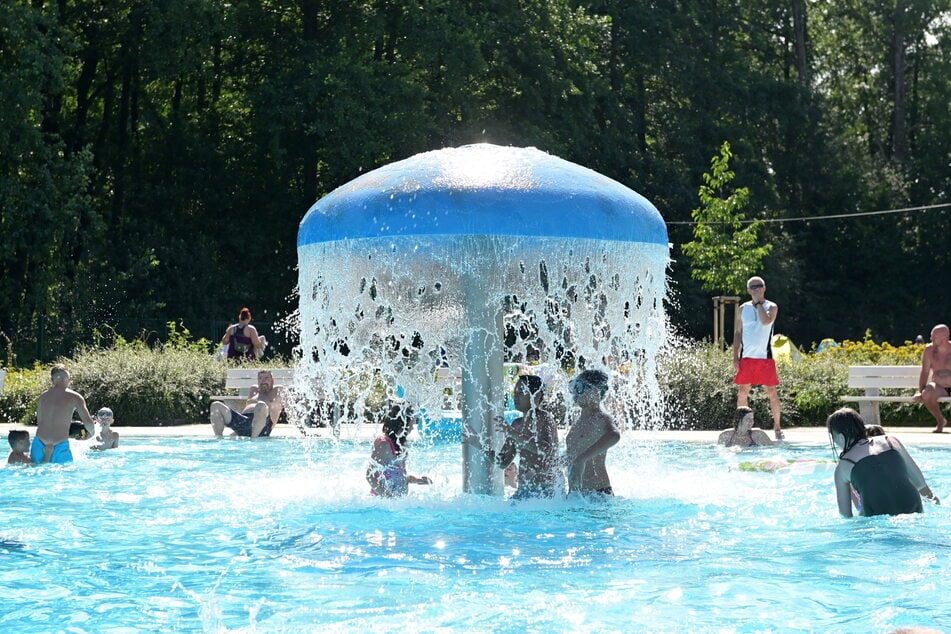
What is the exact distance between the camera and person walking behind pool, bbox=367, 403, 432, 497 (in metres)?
9.12

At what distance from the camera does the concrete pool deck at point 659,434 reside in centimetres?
1370

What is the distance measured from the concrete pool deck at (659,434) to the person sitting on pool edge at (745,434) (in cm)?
40

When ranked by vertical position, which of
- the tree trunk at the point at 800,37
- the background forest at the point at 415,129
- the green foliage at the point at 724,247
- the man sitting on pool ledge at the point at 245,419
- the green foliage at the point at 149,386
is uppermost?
the tree trunk at the point at 800,37

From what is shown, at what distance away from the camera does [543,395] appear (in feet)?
28.8

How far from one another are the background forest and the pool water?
17565 millimetres

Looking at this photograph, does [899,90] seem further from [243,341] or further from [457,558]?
[457,558]

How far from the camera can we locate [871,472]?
812 cm

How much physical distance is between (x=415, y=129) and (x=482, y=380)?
23.7m

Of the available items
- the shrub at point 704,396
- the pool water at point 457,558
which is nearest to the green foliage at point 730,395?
the shrub at point 704,396

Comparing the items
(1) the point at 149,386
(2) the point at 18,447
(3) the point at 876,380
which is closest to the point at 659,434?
(3) the point at 876,380

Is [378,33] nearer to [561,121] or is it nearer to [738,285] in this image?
[561,121]

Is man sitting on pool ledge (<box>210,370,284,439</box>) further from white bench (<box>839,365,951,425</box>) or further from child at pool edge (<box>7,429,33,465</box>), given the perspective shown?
white bench (<box>839,365,951,425</box>)

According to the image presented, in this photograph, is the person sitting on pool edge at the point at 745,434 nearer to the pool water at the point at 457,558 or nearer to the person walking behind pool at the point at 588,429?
the pool water at the point at 457,558

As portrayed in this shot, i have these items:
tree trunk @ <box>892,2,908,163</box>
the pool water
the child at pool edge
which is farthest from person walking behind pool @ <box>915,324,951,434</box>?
tree trunk @ <box>892,2,908,163</box>
